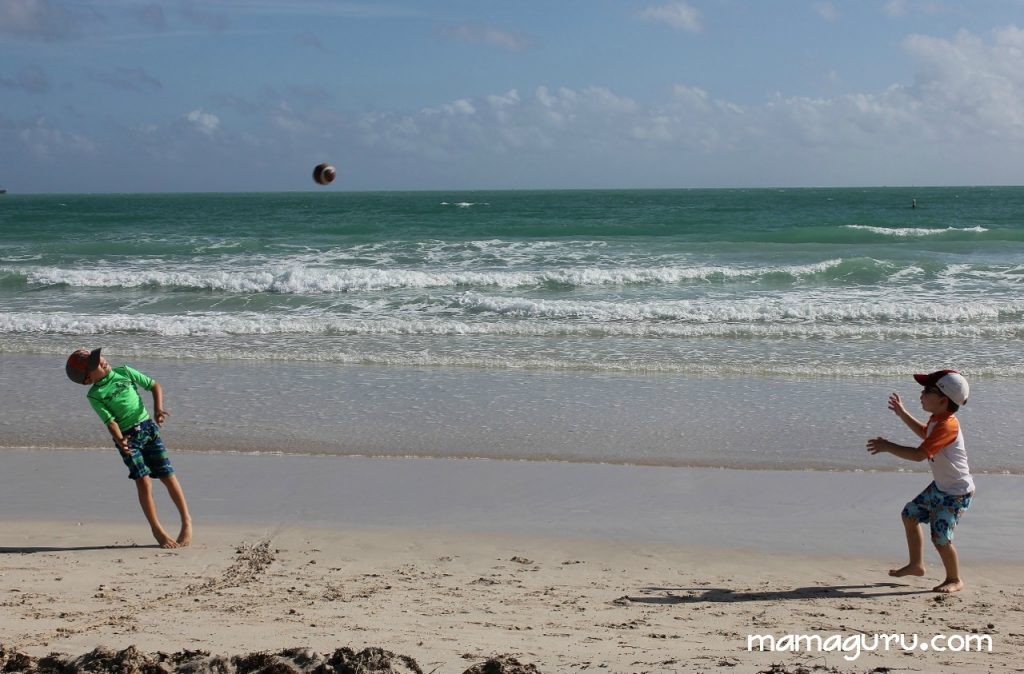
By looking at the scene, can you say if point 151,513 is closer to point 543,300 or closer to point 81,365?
point 81,365

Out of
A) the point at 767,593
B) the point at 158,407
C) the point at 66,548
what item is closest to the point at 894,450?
the point at 767,593

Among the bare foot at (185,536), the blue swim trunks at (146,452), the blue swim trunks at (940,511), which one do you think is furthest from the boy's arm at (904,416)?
the blue swim trunks at (146,452)

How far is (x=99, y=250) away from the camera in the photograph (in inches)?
1163

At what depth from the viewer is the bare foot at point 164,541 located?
5883 millimetres

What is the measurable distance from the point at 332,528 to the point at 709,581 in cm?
242

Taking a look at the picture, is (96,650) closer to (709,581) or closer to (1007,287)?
(709,581)

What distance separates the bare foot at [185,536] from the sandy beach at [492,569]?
4.0 inches

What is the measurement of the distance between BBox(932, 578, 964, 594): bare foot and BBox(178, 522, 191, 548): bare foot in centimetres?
428

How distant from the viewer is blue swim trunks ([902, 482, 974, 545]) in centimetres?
526

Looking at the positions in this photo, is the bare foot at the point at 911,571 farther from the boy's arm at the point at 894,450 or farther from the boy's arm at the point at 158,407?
the boy's arm at the point at 158,407

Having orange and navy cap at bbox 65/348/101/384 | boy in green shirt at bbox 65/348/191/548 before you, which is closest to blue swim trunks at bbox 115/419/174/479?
boy in green shirt at bbox 65/348/191/548

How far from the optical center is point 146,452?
6.08 metres

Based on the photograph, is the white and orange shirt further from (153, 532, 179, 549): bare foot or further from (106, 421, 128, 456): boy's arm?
(106, 421, 128, 456): boy's arm

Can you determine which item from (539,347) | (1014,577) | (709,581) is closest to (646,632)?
(709,581)
